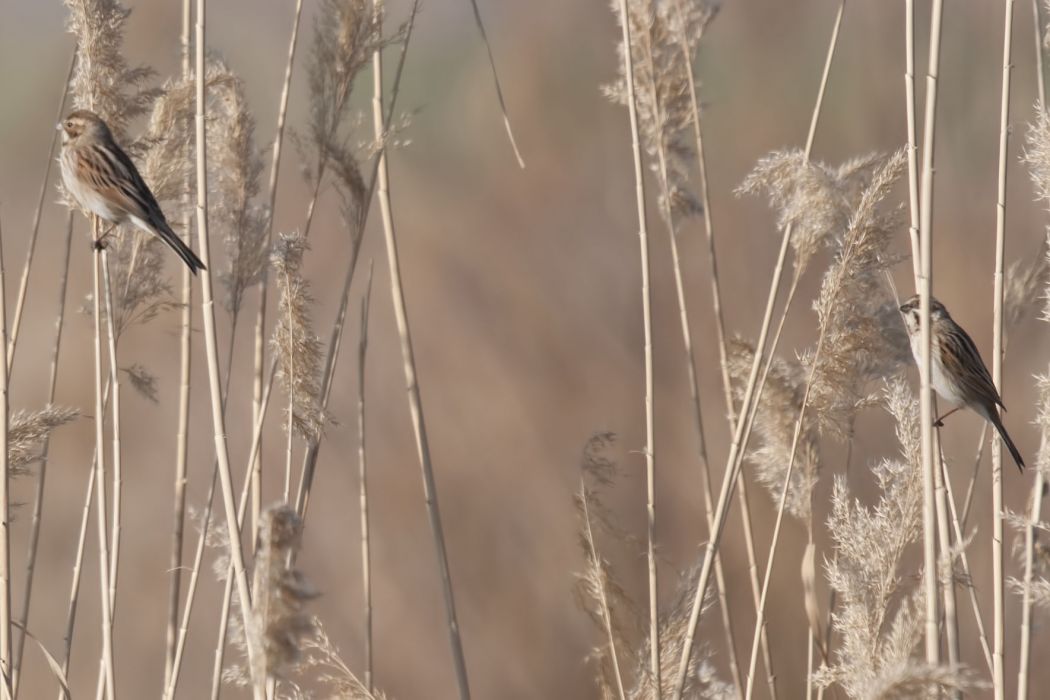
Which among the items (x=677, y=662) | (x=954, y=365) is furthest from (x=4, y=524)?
(x=954, y=365)

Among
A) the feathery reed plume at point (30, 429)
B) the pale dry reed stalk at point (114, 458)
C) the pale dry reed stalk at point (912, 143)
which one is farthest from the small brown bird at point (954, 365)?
the feathery reed plume at point (30, 429)

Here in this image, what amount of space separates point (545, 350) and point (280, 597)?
426 centimetres

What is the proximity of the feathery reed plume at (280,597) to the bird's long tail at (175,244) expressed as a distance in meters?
1.28

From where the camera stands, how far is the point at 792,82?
20.3 ft

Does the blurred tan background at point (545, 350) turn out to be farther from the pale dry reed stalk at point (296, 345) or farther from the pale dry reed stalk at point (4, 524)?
the pale dry reed stalk at point (4, 524)

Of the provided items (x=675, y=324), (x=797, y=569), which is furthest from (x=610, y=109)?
(x=797, y=569)

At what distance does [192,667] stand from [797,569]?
3.24m

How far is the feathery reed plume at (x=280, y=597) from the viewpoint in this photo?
62.9 inches

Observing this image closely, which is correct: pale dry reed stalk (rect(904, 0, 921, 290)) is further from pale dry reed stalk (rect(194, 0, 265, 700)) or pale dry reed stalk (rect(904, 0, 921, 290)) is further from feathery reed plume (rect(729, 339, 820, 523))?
pale dry reed stalk (rect(194, 0, 265, 700))

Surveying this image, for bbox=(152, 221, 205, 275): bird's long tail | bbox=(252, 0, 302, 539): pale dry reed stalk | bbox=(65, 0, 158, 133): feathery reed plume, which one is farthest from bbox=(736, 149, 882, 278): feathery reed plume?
bbox=(65, 0, 158, 133): feathery reed plume

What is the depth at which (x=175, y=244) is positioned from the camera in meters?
2.79

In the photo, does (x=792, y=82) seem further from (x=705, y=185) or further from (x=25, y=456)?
(x=25, y=456)

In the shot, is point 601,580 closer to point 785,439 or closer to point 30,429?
point 785,439

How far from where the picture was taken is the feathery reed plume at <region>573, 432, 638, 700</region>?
8.85 ft
